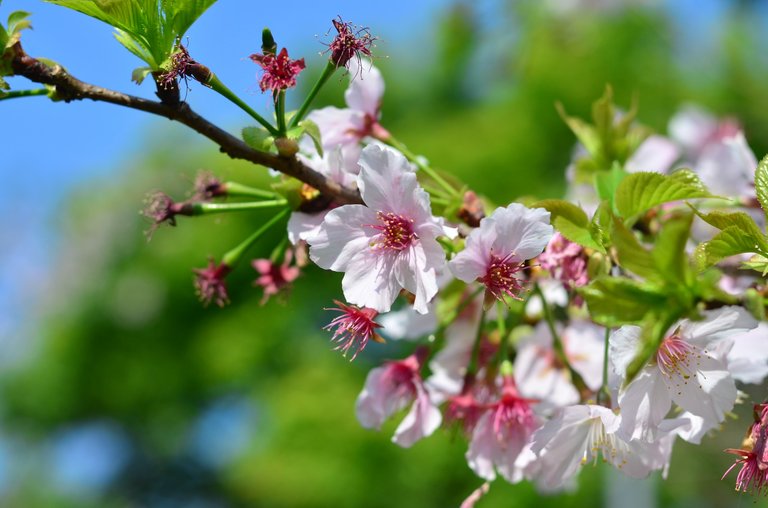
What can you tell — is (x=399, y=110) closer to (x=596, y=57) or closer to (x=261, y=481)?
(x=596, y=57)

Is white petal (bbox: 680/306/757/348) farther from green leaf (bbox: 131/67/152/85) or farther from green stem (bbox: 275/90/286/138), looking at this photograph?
green leaf (bbox: 131/67/152/85)

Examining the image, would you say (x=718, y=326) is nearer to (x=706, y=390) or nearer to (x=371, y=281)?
→ (x=706, y=390)

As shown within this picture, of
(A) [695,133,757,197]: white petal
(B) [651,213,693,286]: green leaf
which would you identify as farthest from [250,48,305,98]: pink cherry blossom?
(A) [695,133,757,197]: white petal

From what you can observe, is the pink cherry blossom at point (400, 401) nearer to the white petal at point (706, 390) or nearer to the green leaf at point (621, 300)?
the white petal at point (706, 390)


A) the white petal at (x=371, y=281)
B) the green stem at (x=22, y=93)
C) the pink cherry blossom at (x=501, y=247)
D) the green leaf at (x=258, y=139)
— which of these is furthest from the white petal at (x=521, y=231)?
the green stem at (x=22, y=93)

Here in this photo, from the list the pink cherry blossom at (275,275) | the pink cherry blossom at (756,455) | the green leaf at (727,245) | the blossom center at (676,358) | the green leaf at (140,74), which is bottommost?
the pink cherry blossom at (756,455)

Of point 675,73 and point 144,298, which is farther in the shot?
point 144,298

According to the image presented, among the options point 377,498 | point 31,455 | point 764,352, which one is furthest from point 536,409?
point 31,455
